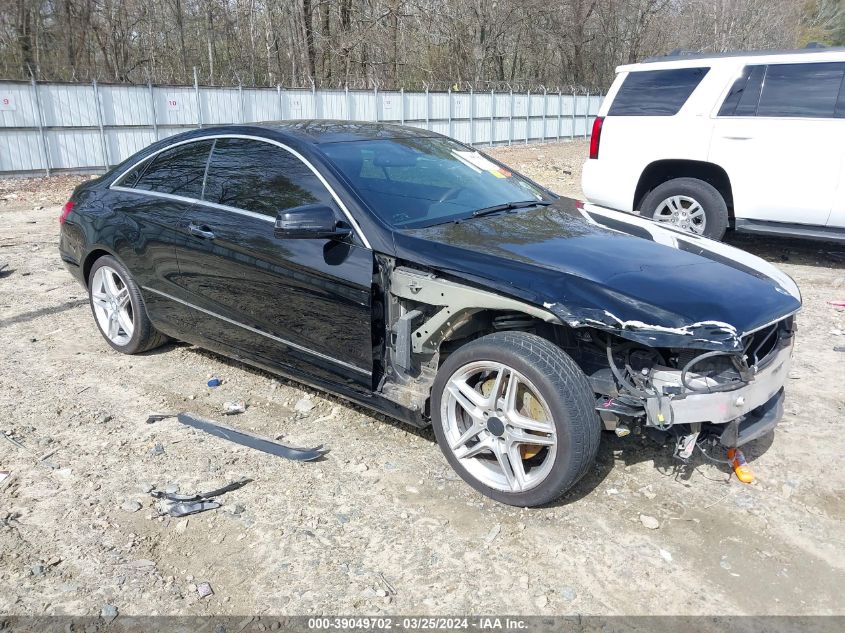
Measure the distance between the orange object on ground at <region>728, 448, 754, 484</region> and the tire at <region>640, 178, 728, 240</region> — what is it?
4049 millimetres

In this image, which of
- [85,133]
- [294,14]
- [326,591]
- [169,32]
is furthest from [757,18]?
[326,591]

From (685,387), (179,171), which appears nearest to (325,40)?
(179,171)

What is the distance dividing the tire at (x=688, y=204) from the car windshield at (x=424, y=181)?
3.33 metres

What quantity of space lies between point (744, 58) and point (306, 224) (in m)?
5.75

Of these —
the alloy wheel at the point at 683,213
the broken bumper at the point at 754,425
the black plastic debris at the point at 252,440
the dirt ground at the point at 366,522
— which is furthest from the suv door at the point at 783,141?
the black plastic debris at the point at 252,440

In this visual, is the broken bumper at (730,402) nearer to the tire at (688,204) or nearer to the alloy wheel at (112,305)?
the alloy wheel at (112,305)

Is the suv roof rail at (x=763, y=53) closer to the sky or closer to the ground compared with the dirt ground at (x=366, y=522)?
closer to the sky

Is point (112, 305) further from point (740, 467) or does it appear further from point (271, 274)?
point (740, 467)

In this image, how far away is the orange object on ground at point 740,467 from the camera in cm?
344

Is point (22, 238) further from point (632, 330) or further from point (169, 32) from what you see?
point (169, 32)

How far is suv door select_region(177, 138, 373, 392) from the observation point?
3.59 metres

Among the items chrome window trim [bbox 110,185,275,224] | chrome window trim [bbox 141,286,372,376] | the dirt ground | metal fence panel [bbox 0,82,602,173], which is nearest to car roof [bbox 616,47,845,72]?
the dirt ground

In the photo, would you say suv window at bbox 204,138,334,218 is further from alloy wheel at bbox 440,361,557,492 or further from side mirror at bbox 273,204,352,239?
alloy wheel at bbox 440,361,557,492

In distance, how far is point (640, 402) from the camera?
292 cm
